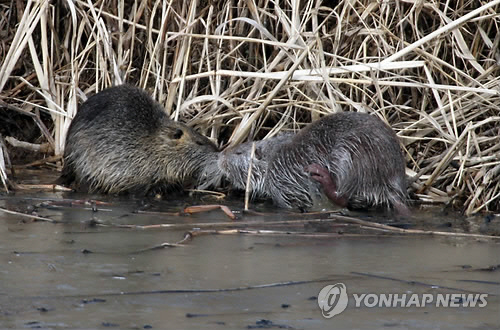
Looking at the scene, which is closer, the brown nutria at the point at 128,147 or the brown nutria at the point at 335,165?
the brown nutria at the point at 335,165

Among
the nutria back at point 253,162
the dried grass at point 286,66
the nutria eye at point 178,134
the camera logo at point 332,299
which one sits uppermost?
the dried grass at point 286,66

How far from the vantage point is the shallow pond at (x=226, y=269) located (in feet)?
8.65

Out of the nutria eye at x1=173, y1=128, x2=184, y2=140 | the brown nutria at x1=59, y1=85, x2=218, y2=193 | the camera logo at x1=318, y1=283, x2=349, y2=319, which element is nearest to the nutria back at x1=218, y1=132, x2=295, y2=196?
the brown nutria at x1=59, y1=85, x2=218, y2=193

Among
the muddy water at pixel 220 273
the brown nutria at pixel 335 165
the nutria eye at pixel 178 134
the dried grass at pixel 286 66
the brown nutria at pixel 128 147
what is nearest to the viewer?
the muddy water at pixel 220 273

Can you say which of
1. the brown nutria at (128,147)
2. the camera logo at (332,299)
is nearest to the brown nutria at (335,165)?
the brown nutria at (128,147)

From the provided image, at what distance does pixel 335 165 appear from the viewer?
4594mm

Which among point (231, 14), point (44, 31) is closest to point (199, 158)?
point (231, 14)

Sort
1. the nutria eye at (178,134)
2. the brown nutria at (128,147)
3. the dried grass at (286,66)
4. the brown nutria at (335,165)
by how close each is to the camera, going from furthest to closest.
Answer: the nutria eye at (178,134) < the brown nutria at (128,147) < the dried grass at (286,66) < the brown nutria at (335,165)

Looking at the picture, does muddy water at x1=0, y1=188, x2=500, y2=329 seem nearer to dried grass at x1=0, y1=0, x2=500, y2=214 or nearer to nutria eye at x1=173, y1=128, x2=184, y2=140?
dried grass at x1=0, y1=0, x2=500, y2=214

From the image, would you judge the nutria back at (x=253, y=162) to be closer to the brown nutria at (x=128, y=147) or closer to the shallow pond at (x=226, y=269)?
the brown nutria at (x=128, y=147)

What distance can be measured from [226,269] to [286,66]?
2307 millimetres

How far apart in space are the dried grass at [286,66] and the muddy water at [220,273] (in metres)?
0.75

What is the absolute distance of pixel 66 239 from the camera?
3.63m

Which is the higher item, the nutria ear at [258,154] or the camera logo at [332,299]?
the nutria ear at [258,154]
